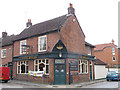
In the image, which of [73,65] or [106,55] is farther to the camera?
[106,55]

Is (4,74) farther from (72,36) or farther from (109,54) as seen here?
(109,54)

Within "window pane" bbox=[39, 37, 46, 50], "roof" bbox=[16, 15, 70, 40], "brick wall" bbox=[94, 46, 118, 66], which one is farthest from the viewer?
"brick wall" bbox=[94, 46, 118, 66]

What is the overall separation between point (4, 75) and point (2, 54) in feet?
28.2

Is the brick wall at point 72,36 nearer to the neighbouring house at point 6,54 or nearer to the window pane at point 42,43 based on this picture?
the window pane at point 42,43

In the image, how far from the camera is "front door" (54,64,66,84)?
17.6 metres

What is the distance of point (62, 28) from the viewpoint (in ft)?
61.1

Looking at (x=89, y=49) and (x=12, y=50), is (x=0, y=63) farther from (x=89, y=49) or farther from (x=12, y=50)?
(x=89, y=49)

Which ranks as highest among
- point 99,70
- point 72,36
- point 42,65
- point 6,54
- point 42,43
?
point 72,36

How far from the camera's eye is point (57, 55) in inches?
707

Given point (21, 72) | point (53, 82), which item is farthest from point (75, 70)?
point (21, 72)

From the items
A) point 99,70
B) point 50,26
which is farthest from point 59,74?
point 99,70

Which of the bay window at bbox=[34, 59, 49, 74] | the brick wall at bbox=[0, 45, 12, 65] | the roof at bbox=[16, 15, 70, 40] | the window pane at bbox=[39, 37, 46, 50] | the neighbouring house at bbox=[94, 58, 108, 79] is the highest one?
the roof at bbox=[16, 15, 70, 40]

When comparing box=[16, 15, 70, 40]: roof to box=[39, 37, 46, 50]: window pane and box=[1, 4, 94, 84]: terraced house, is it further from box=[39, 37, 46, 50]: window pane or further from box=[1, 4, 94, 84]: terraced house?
box=[39, 37, 46, 50]: window pane

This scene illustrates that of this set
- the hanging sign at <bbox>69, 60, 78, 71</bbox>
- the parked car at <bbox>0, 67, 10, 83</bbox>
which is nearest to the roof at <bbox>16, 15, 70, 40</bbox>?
the hanging sign at <bbox>69, 60, 78, 71</bbox>
